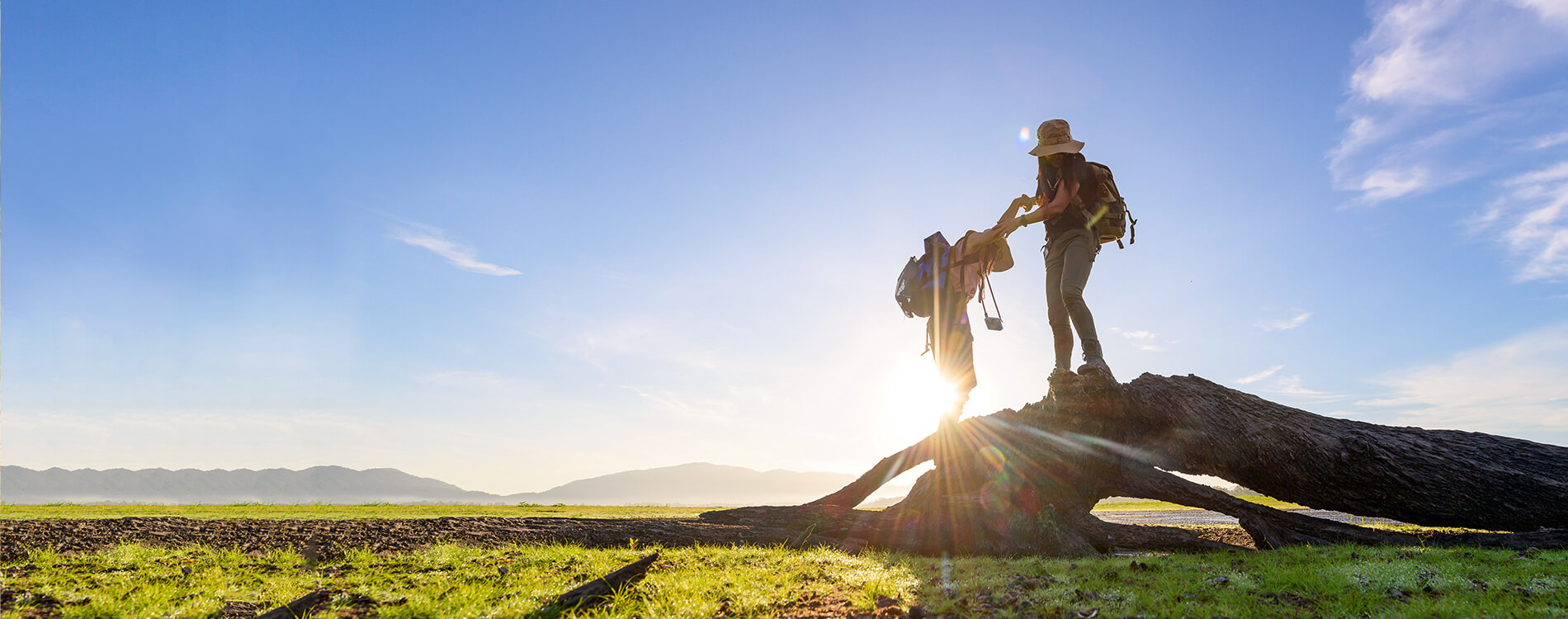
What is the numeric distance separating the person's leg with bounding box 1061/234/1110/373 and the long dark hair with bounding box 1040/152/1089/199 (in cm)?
84

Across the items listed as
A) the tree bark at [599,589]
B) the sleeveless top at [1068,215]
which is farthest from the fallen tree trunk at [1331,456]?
the tree bark at [599,589]

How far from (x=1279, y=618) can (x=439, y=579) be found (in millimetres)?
6780

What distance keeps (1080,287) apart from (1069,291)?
19 cm

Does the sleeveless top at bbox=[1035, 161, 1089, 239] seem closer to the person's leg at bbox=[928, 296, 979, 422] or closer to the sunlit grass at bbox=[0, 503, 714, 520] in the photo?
the person's leg at bbox=[928, 296, 979, 422]

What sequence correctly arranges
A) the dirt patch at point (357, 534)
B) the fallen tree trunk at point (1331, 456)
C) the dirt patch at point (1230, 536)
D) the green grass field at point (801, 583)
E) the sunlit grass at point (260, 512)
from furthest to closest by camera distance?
the sunlit grass at point (260, 512), the dirt patch at point (1230, 536), the fallen tree trunk at point (1331, 456), the dirt patch at point (357, 534), the green grass field at point (801, 583)

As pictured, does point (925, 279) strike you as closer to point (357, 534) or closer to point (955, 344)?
point (955, 344)

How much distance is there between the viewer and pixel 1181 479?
1038 cm

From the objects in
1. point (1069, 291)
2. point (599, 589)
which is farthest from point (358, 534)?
point (1069, 291)

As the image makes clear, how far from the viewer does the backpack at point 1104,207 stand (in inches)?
388

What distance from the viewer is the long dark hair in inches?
386

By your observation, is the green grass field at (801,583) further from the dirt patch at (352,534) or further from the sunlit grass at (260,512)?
the sunlit grass at (260,512)

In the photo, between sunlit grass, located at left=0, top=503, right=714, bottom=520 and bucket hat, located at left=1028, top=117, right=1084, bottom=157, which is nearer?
bucket hat, located at left=1028, top=117, right=1084, bottom=157

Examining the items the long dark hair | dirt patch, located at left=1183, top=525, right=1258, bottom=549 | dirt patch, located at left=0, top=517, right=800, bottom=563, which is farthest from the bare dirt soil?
the long dark hair

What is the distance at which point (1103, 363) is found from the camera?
1000cm
